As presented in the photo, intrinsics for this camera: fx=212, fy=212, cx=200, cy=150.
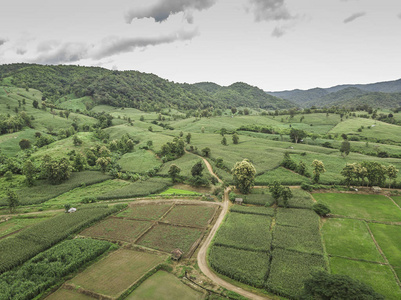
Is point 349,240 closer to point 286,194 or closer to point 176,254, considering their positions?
point 286,194

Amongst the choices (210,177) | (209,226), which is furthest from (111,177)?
(209,226)

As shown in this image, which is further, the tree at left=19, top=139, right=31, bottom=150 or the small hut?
the tree at left=19, top=139, right=31, bottom=150

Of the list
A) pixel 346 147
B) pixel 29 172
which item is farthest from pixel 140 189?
pixel 346 147

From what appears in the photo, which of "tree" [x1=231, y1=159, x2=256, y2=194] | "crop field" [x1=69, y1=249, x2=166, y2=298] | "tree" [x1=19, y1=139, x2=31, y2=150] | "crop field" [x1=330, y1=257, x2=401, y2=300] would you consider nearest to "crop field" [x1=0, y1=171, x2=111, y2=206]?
"crop field" [x1=69, y1=249, x2=166, y2=298]

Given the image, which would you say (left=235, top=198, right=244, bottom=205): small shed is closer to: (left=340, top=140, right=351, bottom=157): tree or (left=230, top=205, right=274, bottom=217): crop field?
(left=230, top=205, right=274, bottom=217): crop field

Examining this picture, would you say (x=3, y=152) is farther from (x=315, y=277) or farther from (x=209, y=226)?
(x=315, y=277)
